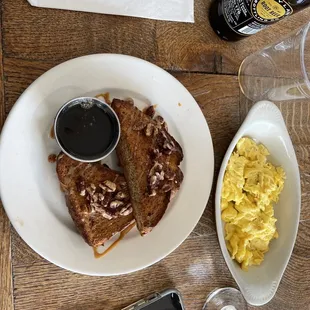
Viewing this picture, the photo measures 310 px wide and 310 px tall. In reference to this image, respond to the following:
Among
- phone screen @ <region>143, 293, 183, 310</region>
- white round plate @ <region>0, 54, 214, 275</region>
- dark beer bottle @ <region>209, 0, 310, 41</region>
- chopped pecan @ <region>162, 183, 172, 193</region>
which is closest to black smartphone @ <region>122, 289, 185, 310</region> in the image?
phone screen @ <region>143, 293, 183, 310</region>

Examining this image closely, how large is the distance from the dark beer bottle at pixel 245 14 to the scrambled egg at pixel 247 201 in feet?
1.01

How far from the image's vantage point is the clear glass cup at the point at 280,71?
1.25m

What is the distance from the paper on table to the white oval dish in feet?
1.09

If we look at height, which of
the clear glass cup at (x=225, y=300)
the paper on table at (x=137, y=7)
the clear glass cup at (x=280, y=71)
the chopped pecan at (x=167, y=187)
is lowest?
the clear glass cup at (x=225, y=300)

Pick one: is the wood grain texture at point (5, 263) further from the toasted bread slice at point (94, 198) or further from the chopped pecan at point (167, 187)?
the chopped pecan at point (167, 187)

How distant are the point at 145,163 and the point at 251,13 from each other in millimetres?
473

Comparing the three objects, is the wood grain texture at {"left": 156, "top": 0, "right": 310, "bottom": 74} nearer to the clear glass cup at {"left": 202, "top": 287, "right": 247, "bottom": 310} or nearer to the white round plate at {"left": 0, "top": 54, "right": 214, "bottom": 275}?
the white round plate at {"left": 0, "top": 54, "right": 214, "bottom": 275}

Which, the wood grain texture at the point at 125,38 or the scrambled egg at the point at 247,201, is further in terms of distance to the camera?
the scrambled egg at the point at 247,201

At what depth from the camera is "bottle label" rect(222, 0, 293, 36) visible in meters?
1.16

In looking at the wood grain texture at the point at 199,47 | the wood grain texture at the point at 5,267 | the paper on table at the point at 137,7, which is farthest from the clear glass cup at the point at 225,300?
the paper on table at the point at 137,7

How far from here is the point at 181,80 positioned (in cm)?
130

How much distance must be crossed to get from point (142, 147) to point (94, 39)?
313mm

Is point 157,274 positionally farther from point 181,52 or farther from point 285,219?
point 181,52

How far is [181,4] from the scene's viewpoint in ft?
4.21
